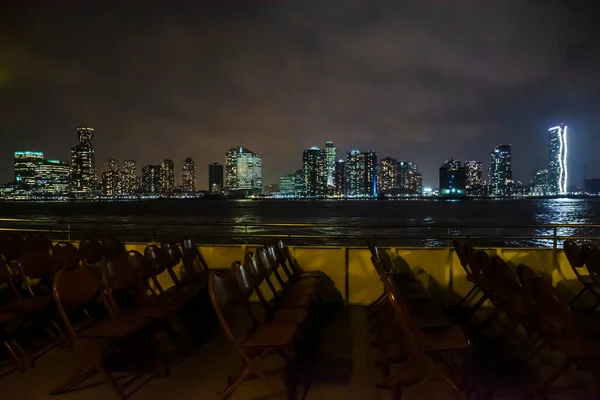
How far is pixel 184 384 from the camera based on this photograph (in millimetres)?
3096

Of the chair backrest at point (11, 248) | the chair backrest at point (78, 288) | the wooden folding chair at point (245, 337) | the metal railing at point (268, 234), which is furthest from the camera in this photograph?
the chair backrest at point (11, 248)

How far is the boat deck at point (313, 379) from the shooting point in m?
2.90

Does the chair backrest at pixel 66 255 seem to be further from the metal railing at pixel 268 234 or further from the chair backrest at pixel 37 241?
the chair backrest at pixel 37 241

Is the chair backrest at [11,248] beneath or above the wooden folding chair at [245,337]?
above

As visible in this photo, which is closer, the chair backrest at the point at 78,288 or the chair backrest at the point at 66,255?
the chair backrest at the point at 78,288


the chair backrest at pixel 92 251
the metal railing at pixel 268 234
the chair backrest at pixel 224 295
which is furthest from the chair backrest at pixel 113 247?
the chair backrest at pixel 224 295

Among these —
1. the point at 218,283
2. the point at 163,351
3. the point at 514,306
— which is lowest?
the point at 163,351

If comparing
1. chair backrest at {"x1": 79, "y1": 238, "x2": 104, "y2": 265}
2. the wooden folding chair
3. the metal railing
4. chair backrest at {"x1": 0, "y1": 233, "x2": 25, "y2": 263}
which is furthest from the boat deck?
chair backrest at {"x1": 0, "y1": 233, "x2": 25, "y2": 263}

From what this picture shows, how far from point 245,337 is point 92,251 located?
354 cm

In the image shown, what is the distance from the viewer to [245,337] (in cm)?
298

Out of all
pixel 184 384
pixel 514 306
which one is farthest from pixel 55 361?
pixel 514 306

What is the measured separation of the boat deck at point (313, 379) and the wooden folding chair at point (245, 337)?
0.48 feet

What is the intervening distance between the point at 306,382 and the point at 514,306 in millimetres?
1716

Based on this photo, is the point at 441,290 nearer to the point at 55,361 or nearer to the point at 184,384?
the point at 184,384
